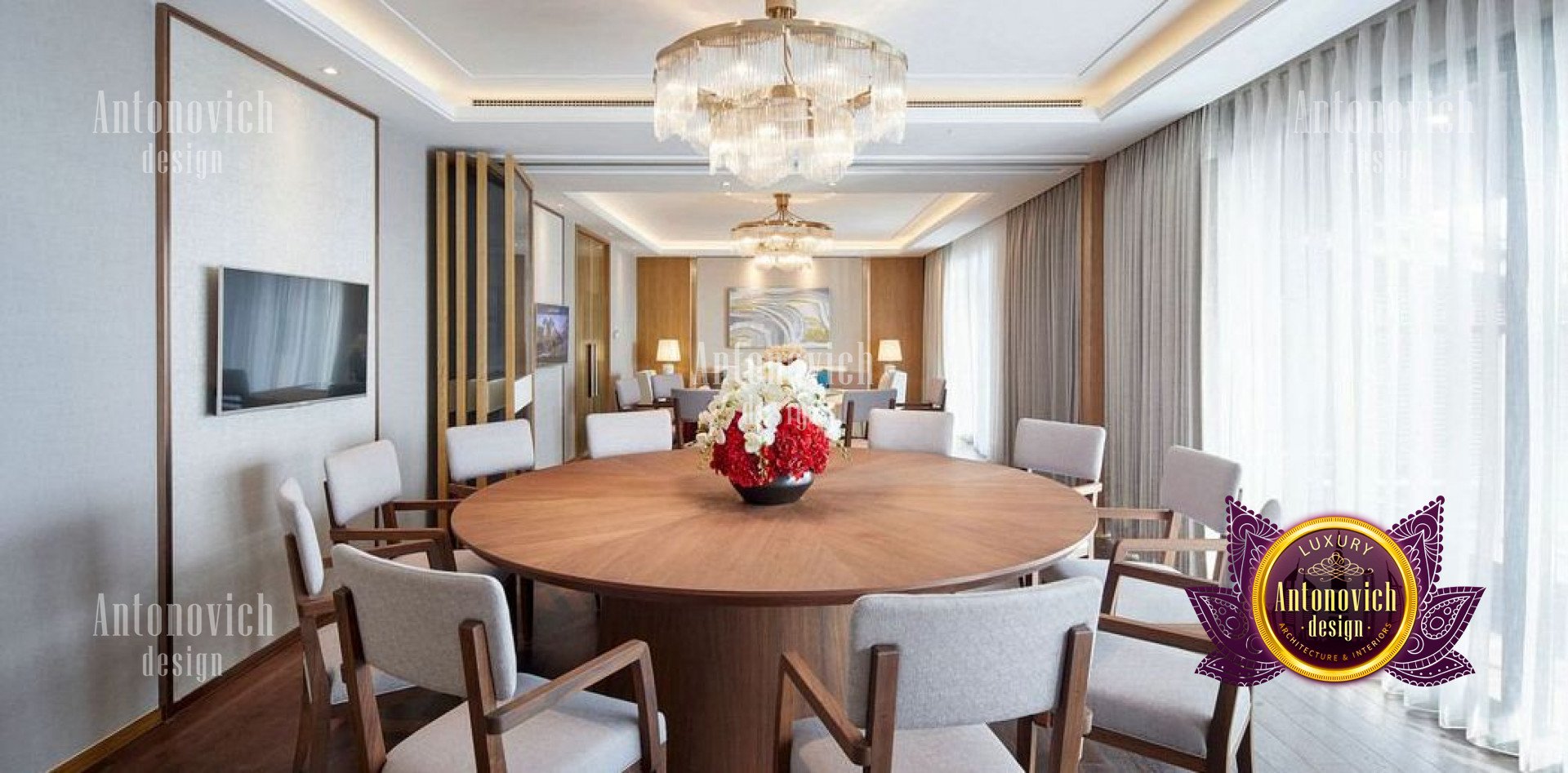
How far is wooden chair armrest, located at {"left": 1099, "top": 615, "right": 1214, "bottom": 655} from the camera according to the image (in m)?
1.62

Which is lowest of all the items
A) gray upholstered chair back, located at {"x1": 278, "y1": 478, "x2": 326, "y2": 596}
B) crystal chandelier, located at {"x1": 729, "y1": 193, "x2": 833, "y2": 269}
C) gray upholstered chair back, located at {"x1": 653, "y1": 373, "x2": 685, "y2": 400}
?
gray upholstered chair back, located at {"x1": 278, "y1": 478, "x2": 326, "y2": 596}

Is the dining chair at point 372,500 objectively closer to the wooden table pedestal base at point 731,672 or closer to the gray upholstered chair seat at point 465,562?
the gray upholstered chair seat at point 465,562

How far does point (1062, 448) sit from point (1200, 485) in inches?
34.0

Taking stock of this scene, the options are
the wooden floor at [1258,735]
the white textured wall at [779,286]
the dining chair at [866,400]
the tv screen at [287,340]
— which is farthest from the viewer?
the white textured wall at [779,286]

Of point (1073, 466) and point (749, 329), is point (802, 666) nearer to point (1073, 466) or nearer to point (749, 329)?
point (1073, 466)

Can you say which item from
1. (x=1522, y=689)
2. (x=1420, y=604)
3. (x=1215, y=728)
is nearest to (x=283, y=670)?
(x=1215, y=728)

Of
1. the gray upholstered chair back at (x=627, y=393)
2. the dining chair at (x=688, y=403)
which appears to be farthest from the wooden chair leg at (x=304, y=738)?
the gray upholstered chair back at (x=627, y=393)

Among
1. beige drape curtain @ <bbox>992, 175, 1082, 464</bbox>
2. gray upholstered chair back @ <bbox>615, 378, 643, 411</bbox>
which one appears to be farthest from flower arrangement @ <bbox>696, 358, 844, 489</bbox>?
gray upholstered chair back @ <bbox>615, 378, 643, 411</bbox>

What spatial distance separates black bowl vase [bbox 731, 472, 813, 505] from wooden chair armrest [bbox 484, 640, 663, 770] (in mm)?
896

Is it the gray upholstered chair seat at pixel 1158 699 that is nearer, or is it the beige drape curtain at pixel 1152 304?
the gray upholstered chair seat at pixel 1158 699

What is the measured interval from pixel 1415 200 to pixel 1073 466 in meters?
1.59

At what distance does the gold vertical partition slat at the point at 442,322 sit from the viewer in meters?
4.59

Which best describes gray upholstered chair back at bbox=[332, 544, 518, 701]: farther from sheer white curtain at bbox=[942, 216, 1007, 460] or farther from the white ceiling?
sheer white curtain at bbox=[942, 216, 1007, 460]

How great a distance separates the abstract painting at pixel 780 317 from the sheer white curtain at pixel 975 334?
1857mm
